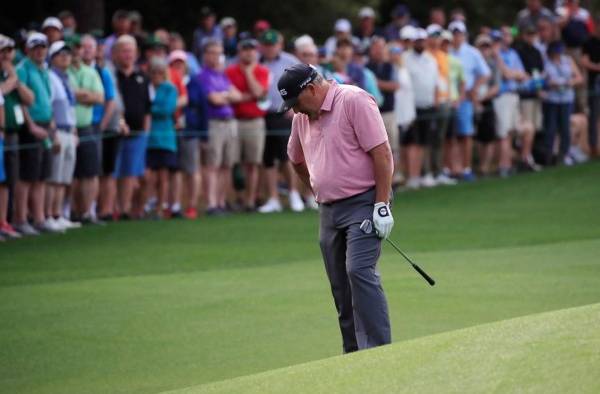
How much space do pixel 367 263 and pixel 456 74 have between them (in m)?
14.8

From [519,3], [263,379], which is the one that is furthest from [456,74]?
[263,379]

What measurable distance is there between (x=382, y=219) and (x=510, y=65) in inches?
639

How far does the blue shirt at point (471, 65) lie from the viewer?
24.0 metres

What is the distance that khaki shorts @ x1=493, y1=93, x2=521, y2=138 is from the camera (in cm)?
2456

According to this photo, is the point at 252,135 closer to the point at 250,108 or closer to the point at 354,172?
the point at 250,108

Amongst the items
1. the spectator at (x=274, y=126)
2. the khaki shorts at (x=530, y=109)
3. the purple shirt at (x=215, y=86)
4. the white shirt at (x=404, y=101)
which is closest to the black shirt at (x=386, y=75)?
the white shirt at (x=404, y=101)

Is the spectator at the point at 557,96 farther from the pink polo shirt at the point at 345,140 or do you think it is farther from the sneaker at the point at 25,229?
the pink polo shirt at the point at 345,140

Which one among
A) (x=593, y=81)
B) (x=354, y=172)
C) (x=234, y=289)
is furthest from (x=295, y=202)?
(x=354, y=172)

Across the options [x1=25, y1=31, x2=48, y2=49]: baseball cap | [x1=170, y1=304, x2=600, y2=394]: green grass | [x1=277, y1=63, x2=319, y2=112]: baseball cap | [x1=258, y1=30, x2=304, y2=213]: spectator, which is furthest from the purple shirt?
[x1=170, y1=304, x2=600, y2=394]: green grass

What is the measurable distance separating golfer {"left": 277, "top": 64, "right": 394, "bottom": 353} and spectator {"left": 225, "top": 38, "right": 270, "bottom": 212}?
35.3 ft

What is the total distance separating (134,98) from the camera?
19250 mm

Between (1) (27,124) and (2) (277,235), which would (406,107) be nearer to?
(2) (277,235)

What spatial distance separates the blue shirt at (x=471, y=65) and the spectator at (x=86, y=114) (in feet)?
25.0

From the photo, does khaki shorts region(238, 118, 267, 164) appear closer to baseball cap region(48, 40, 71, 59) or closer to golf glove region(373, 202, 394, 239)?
baseball cap region(48, 40, 71, 59)
